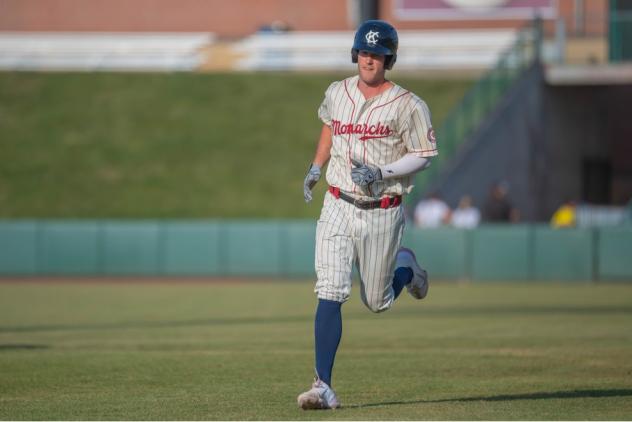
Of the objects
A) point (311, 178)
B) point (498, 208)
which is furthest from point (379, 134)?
point (498, 208)

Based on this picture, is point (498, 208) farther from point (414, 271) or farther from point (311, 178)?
point (311, 178)

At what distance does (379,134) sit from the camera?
23.3ft

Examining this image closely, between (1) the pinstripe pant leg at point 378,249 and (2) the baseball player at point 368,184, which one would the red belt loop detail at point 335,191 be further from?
(1) the pinstripe pant leg at point 378,249

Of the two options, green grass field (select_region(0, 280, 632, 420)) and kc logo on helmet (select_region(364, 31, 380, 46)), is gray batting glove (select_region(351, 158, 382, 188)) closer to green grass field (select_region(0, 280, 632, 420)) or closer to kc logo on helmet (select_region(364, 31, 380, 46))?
kc logo on helmet (select_region(364, 31, 380, 46))

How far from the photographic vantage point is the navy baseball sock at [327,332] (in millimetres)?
6969

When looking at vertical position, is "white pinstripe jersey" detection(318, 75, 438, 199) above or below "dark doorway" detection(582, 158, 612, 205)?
above

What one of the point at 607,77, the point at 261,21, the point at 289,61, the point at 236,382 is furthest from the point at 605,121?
the point at 236,382

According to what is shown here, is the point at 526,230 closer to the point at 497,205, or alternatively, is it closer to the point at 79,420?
the point at 497,205

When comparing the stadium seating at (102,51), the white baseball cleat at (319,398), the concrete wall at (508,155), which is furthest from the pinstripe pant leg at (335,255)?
the stadium seating at (102,51)

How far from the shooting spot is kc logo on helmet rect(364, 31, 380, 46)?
23.0ft

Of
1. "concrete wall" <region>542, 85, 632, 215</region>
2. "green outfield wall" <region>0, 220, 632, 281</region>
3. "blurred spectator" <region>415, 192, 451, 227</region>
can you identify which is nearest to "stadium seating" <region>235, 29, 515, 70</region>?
"concrete wall" <region>542, 85, 632, 215</region>

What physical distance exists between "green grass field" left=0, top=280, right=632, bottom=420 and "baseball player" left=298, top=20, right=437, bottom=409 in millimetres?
629

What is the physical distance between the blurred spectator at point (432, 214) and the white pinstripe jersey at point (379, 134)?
17254 millimetres

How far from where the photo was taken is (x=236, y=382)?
26.5 ft
